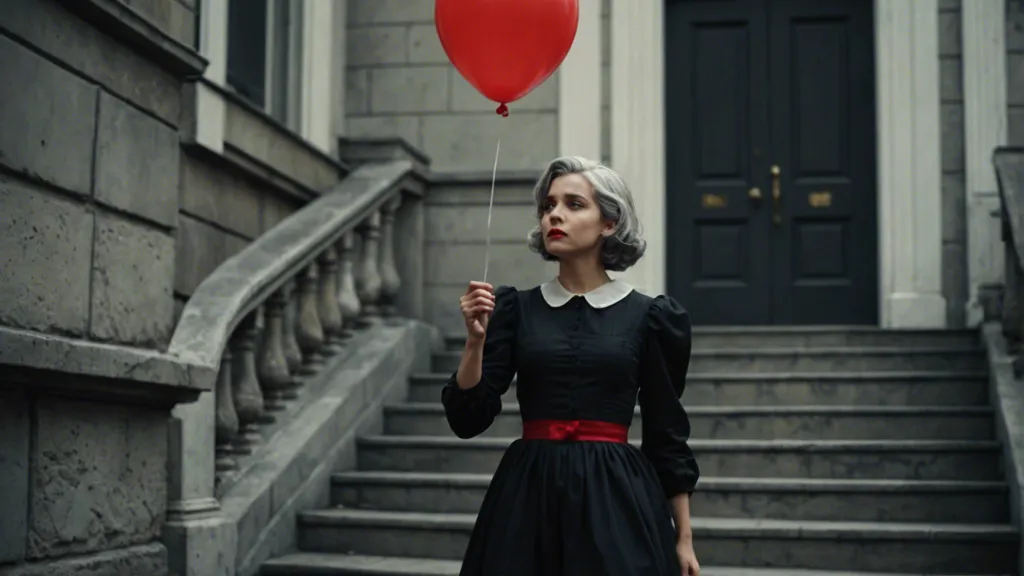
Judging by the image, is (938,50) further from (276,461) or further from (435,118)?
(276,461)

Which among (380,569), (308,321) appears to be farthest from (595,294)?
(308,321)

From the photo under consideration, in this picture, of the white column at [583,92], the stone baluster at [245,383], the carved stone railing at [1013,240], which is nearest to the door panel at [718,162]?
the white column at [583,92]

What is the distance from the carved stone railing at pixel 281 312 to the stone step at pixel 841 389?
175 centimetres

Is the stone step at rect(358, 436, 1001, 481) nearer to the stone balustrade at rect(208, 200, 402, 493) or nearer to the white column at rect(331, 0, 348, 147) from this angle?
the stone balustrade at rect(208, 200, 402, 493)

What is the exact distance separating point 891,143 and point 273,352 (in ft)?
13.1

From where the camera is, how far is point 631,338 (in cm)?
308

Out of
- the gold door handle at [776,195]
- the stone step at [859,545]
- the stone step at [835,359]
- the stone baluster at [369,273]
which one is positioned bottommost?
the stone step at [859,545]

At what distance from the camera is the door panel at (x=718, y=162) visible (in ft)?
27.8

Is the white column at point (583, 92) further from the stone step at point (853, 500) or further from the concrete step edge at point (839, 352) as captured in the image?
the stone step at point (853, 500)

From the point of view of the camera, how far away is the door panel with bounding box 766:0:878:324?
8344 millimetres

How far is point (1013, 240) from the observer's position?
20.0 ft

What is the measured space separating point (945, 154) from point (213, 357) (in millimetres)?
4895

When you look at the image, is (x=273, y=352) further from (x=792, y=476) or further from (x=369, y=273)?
(x=792, y=476)

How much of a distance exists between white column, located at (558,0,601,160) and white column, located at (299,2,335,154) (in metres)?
1.39
